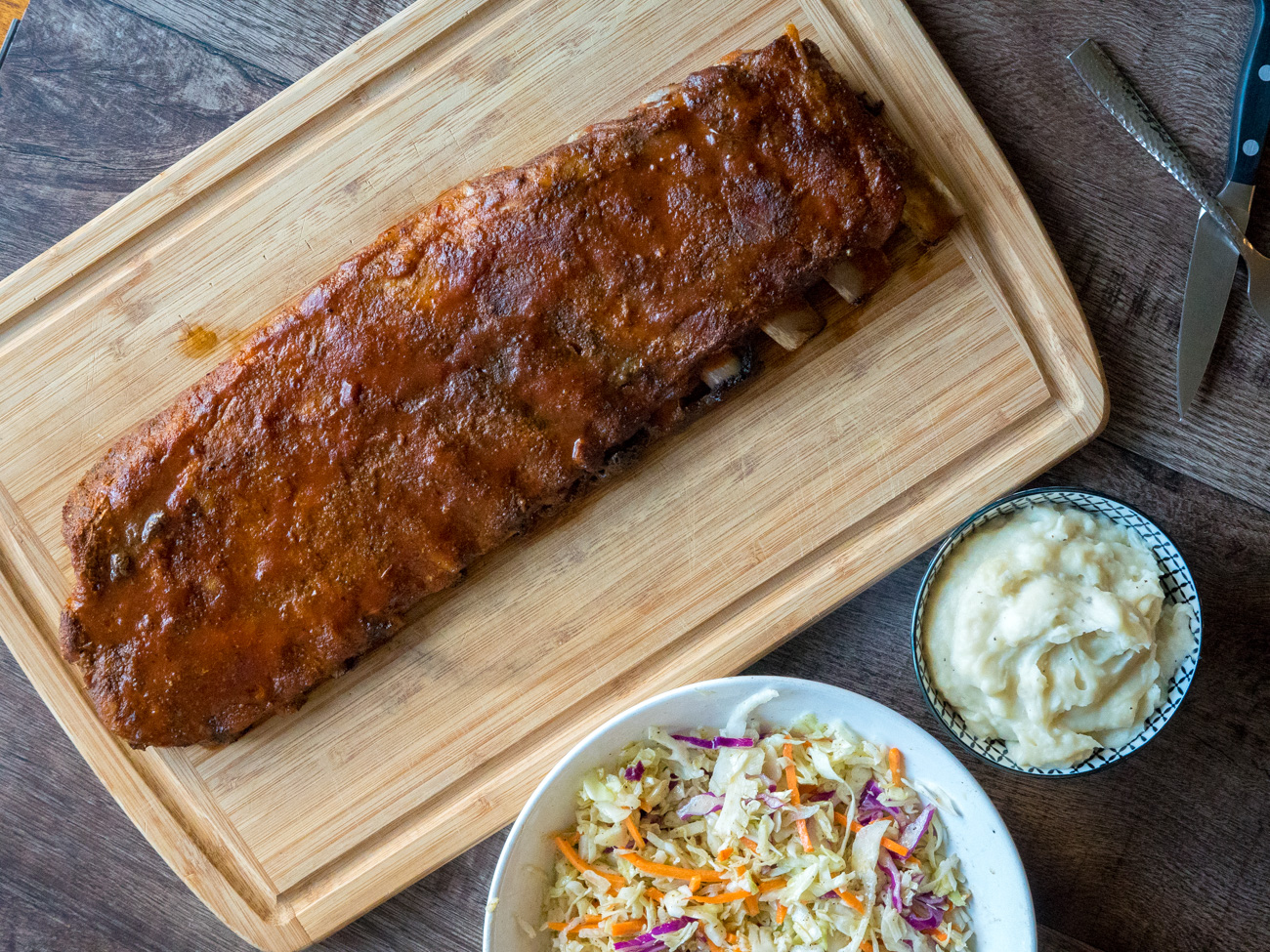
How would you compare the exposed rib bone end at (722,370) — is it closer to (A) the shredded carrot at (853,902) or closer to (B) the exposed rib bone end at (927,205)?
(B) the exposed rib bone end at (927,205)

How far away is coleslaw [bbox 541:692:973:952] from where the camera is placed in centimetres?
253

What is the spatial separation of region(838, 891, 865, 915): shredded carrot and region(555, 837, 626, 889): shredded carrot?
25.2 inches

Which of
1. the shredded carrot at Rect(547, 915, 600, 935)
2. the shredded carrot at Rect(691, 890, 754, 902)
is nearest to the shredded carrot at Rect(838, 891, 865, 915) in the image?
the shredded carrot at Rect(691, 890, 754, 902)

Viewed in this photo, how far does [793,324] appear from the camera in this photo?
9.15ft

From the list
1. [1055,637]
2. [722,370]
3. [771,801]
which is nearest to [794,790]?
[771,801]

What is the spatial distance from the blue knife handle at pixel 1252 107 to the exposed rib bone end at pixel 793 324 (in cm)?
151

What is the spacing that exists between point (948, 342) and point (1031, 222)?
0.46m

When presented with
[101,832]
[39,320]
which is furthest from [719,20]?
[101,832]

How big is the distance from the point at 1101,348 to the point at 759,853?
81.2 inches

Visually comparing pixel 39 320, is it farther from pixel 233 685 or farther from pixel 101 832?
pixel 101 832

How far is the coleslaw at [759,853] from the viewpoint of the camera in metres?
2.53

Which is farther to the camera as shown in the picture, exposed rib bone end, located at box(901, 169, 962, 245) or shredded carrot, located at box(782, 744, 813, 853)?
exposed rib bone end, located at box(901, 169, 962, 245)

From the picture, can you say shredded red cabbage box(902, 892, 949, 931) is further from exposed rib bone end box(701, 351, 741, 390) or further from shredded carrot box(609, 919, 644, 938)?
exposed rib bone end box(701, 351, 741, 390)

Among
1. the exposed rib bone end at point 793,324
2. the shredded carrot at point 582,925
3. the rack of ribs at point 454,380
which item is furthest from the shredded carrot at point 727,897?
the exposed rib bone end at point 793,324
